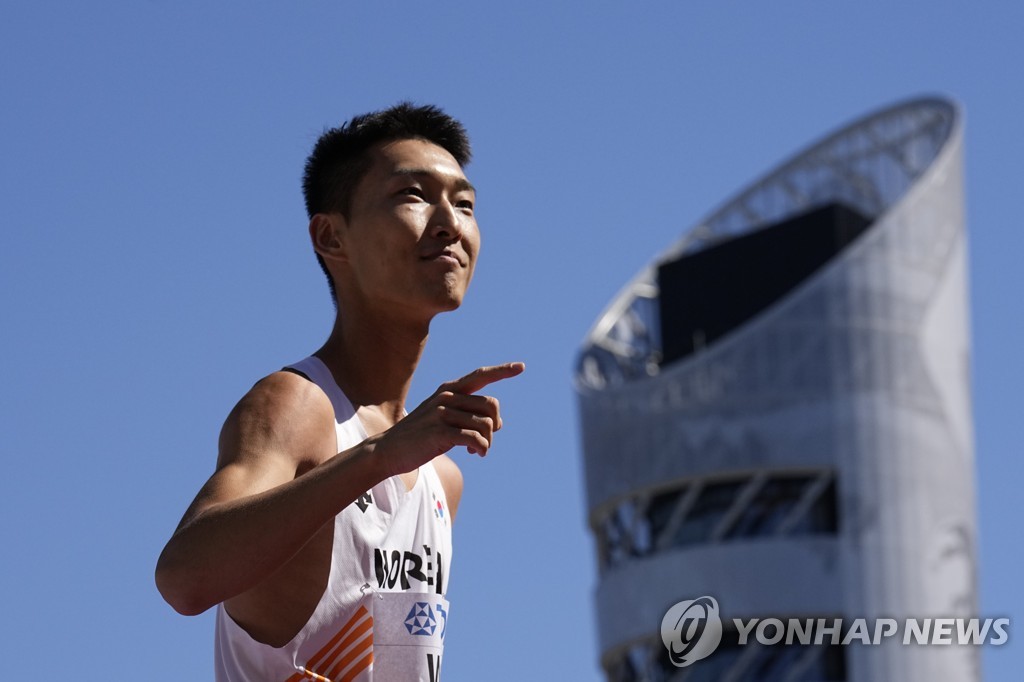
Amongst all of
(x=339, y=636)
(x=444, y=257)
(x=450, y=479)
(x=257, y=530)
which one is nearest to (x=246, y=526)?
(x=257, y=530)

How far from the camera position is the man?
259 centimetres

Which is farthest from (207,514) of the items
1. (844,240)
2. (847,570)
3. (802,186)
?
(802,186)

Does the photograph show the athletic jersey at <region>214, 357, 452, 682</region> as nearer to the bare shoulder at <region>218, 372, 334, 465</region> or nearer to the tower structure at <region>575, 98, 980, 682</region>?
the bare shoulder at <region>218, 372, 334, 465</region>

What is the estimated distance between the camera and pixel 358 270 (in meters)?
3.18

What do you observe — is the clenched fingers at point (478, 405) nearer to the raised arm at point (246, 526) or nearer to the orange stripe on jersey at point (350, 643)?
the raised arm at point (246, 526)

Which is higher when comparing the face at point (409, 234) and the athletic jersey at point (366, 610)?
the face at point (409, 234)

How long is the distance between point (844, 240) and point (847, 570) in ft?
37.4

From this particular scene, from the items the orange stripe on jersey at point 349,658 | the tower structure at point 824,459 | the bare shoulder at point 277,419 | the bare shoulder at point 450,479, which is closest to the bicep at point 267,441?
the bare shoulder at point 277,419

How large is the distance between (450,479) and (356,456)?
42.4 inches

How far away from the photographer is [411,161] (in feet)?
10.5

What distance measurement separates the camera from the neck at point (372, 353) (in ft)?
10.5

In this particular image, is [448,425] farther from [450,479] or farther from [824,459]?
[824,459]

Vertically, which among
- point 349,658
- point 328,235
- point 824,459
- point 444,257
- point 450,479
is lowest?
point 349,658

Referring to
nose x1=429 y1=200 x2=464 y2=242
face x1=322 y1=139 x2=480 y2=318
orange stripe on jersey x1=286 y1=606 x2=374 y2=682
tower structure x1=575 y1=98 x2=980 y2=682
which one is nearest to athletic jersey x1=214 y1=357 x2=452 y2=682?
orange stripe on jersey x1=286 y1=606 x2=374 y2=682
